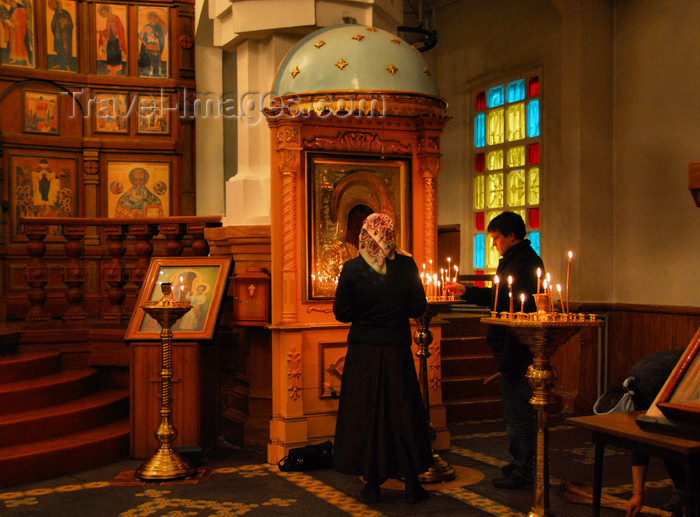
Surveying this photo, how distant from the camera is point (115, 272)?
24.8ft

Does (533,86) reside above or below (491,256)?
above

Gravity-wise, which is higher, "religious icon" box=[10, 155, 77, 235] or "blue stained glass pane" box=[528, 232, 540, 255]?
"religious icon" box=[10, 155, 77, 235]

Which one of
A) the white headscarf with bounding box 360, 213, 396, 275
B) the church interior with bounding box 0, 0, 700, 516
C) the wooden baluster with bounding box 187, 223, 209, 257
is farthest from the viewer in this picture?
the wooden baluster with bounding box 187, 223, 209, 257

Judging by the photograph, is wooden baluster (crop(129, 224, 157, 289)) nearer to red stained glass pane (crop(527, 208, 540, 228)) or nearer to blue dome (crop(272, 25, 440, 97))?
blue dome (crop(272, 25, 440, 97))

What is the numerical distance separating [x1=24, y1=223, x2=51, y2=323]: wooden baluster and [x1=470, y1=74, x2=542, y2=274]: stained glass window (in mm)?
5663

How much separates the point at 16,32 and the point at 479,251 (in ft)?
21.3

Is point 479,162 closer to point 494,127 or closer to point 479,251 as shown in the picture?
point 494,127

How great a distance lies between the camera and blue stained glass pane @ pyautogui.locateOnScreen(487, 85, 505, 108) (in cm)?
1044

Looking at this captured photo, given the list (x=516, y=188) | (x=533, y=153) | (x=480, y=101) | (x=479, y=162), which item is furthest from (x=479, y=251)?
(x=480, y=101)

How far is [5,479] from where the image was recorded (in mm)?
5594

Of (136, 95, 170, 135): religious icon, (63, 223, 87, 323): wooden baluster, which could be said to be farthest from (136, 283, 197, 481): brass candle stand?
(136, 95, 170, 135): religious icon

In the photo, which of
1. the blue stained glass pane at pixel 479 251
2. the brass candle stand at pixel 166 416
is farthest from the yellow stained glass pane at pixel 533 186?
the brass candle stand at pixel 166 416

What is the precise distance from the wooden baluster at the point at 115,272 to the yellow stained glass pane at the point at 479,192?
5.10 meters

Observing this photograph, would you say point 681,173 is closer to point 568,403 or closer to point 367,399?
point 568,403
